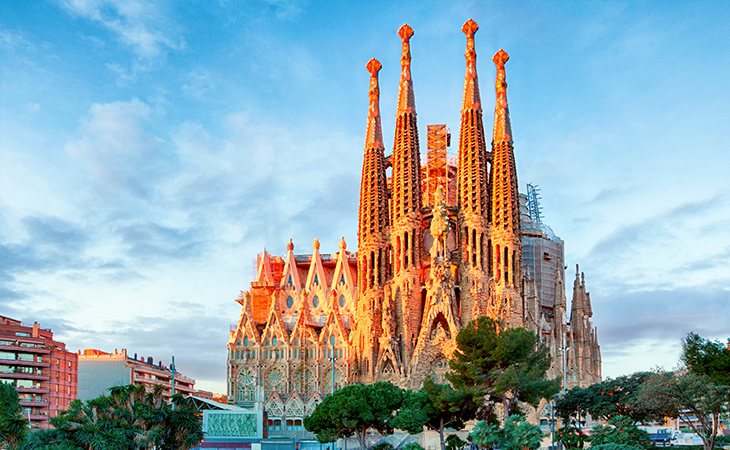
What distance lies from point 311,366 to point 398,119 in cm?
2062

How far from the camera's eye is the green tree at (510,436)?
3359 centimetres

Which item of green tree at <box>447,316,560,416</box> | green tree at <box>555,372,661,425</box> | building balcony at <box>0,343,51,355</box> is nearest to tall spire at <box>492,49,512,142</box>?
green tree at <box>555,372,661,425</box>

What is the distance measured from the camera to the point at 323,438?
1560 inches

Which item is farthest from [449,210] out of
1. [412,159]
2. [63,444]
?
[63,444]

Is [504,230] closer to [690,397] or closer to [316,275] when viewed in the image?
[316,275]

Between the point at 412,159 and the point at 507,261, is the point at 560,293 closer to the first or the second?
the point at 507,261

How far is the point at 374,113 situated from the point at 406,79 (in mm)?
3668

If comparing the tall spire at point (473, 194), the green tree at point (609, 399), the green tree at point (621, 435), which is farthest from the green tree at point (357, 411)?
the tall spire at point (473, 194)

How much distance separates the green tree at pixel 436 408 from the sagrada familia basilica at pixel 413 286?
1812cm

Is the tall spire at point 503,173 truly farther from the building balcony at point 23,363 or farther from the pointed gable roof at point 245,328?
the building balcony at point 23,363

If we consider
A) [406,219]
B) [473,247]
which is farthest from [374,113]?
[473,247]

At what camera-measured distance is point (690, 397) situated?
3666 cm

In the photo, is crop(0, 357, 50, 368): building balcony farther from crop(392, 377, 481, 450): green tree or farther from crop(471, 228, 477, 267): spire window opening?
crop(392, 377, 481, 450): green tree

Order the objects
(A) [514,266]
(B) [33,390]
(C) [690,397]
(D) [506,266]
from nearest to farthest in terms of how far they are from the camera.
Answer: (C) [690,397] → (D) [506,266] → (A) [514,266] → (B) [33,390]
